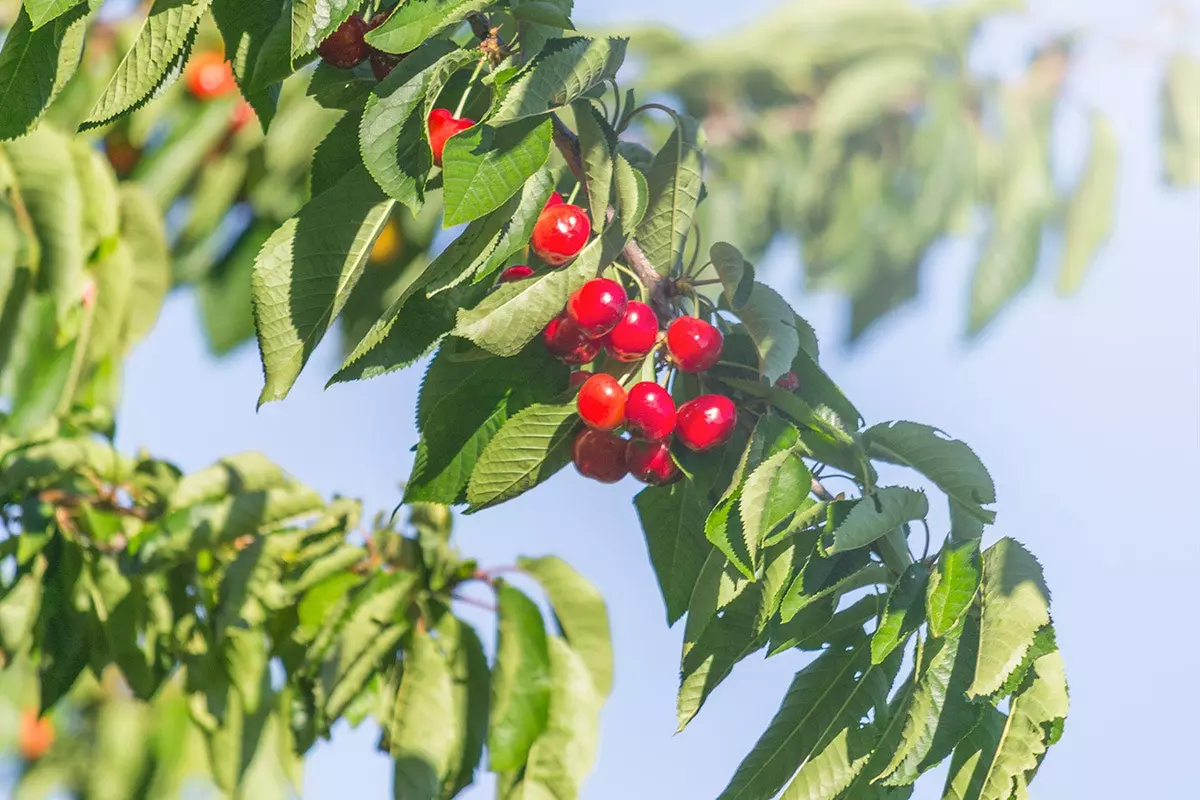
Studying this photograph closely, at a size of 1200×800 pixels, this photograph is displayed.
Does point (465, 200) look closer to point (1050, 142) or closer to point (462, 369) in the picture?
point (462, 369)

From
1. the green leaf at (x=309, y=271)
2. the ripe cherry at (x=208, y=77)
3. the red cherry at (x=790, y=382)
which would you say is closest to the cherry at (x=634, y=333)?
the red cherry at (x=790, y=382)

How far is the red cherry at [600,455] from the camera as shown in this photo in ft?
3.90

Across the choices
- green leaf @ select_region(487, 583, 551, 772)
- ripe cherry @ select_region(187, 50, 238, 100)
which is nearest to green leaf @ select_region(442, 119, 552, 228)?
green leaf @ select_region(487, 583, 551, 772)

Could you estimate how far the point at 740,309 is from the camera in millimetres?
1155

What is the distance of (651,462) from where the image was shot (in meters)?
1.20

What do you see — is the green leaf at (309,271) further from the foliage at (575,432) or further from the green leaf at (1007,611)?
the green leaf at (1007,611)

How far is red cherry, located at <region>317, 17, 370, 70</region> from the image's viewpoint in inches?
44.3

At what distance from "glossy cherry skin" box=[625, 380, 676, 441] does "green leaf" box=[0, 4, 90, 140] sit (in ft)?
1.82

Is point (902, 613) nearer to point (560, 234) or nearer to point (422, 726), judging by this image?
point (560, 234)

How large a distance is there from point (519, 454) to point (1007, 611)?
0.43m

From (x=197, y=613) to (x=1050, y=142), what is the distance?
364cm

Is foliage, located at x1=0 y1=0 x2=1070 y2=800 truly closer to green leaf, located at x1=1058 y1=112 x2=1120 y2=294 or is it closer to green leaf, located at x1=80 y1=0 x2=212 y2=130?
green leaf, located at x1=80 y1=0 x2=212 y2=130

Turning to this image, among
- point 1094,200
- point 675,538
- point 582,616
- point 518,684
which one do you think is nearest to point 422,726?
point 518,684

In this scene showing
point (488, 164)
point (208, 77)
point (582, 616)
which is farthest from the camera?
point (208, 77)
